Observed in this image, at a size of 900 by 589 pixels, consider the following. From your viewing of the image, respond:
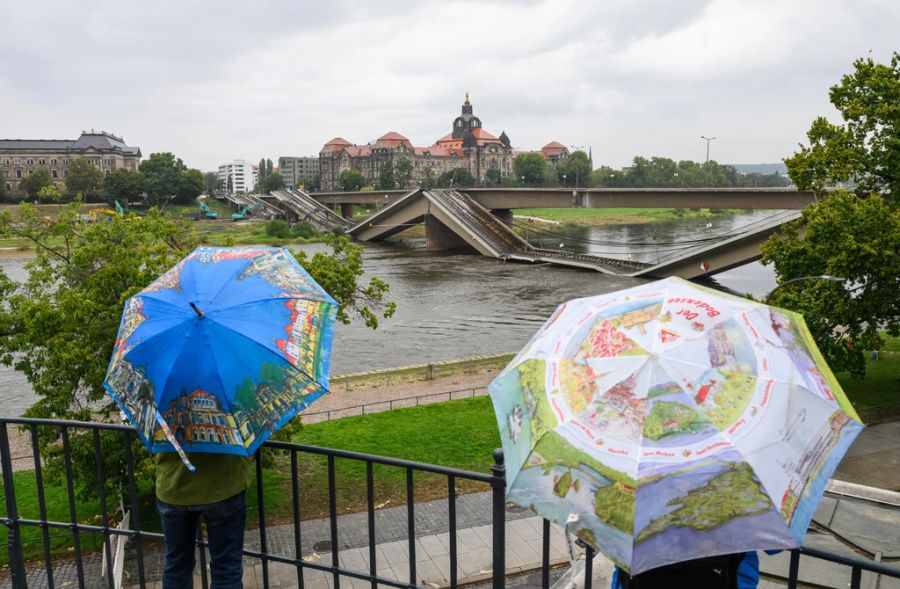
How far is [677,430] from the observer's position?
278 centimetres

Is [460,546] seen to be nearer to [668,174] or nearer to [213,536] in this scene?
[213,536]

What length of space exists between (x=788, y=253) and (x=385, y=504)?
13.7 meters

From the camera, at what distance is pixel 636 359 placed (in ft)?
9.64

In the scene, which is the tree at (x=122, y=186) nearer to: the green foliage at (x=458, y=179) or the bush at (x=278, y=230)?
the bush at (x=278, y=230)

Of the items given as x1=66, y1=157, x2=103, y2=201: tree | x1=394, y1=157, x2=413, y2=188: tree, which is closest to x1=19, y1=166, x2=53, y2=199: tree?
x1=66, y1=157, x2=103, y2=201: tree

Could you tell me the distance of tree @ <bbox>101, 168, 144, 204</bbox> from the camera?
4496 inches

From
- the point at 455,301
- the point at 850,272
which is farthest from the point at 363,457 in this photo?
the point at 455,301

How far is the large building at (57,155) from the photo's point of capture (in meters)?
147

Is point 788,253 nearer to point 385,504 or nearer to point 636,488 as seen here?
point 385,504

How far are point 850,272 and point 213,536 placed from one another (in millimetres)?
19543

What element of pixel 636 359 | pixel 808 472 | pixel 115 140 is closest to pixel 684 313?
pixel 636 359

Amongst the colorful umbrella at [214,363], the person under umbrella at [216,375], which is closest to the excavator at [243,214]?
Answer: the person under umbrella at [216,375]

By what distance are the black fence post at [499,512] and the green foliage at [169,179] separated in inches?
4711

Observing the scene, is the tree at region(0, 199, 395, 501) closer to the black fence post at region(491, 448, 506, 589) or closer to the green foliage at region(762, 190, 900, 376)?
the black fence post at region(491, 448, 506, 589)
